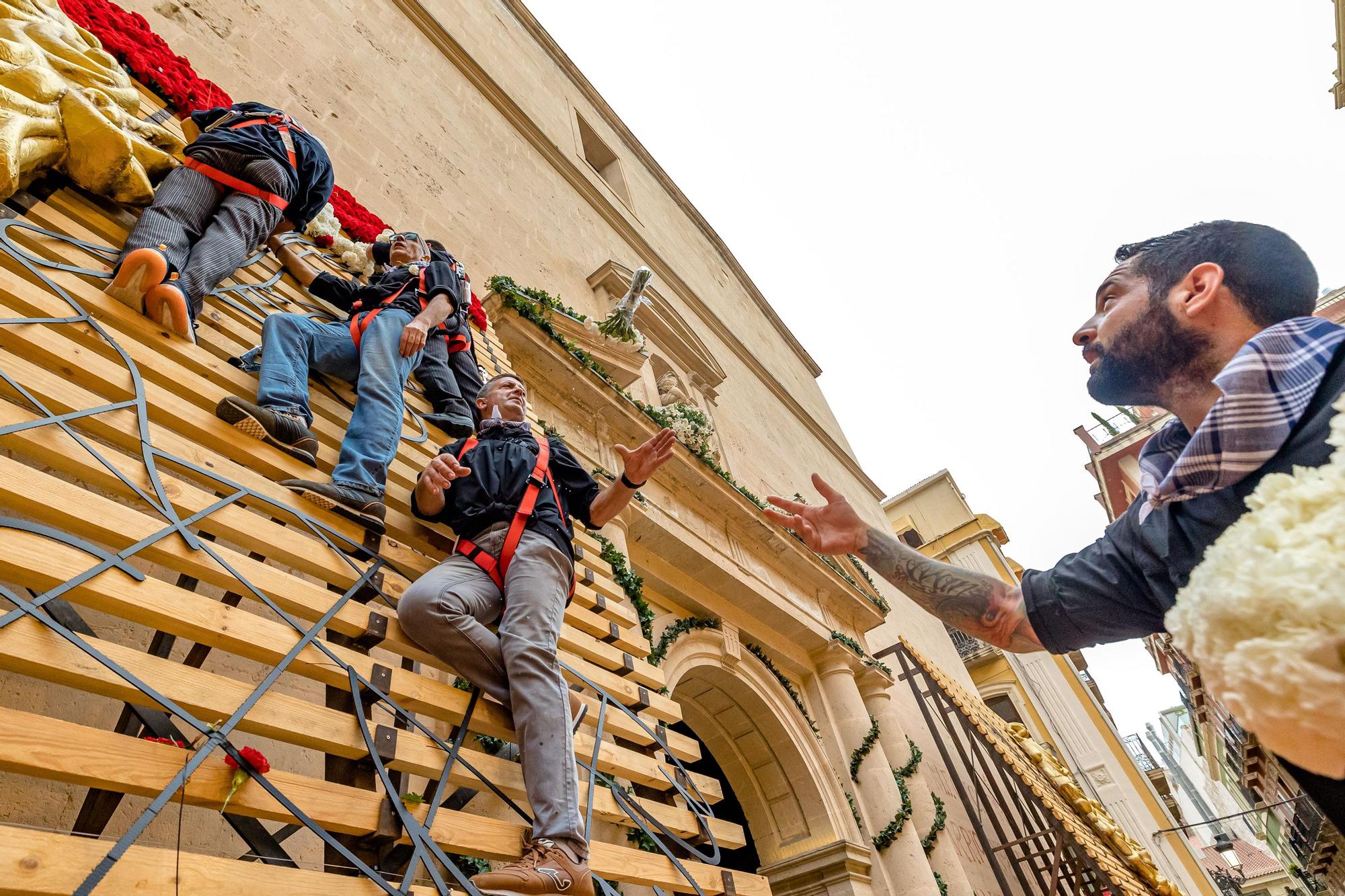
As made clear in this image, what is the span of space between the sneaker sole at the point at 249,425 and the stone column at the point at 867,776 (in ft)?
19.3

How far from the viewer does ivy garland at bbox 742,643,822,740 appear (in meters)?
6.82

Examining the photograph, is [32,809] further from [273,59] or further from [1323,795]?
[273,59]

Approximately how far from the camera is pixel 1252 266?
4.43ft

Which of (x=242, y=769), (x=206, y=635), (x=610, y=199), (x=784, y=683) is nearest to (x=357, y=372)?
(x=206, y=635)

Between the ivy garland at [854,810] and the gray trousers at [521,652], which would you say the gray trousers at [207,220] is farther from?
the ivy garland at [854,810]

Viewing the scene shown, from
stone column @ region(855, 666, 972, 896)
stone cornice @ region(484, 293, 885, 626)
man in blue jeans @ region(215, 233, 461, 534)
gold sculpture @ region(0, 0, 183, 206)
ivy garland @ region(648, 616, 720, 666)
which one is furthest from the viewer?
stone column @ region(855, 666, 972, 896)

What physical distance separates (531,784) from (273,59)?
586 cm

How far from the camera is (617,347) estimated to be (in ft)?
23.2

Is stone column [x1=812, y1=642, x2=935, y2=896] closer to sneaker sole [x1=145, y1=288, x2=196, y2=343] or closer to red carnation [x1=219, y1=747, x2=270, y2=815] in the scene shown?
red carnation [x1=219, y1=747, x2=270, y2=815]

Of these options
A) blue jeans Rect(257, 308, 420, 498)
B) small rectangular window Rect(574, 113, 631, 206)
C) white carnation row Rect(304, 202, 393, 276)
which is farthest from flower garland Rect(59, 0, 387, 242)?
small rectangular window Rect(574, 113, 631, 206)

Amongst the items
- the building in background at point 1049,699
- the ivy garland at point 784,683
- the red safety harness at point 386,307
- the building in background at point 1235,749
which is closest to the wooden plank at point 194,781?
the red safety harness at point 386,307

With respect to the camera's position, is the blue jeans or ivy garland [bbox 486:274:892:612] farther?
ivy garland [bbox 486:274:892:612]

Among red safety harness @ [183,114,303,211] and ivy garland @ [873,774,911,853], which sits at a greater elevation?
red safety harness @ [183,114,303,211]

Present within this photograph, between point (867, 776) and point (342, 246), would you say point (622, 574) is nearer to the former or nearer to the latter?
point (342, 246)
